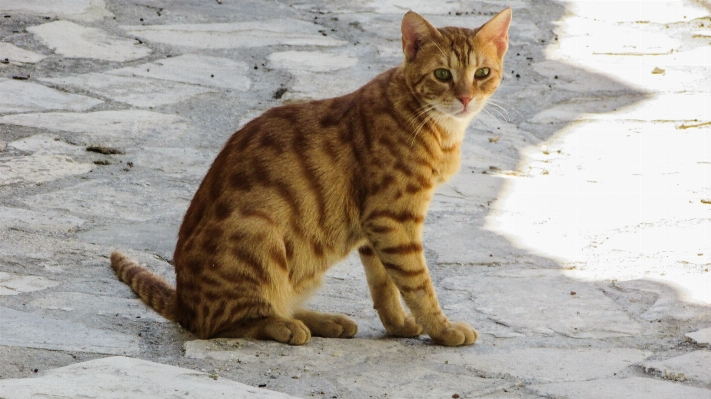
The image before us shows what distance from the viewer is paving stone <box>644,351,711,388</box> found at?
293cm

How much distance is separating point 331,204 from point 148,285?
0.80 m

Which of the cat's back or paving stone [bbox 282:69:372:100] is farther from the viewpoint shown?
paving stone [bbox 282:69:372:100]

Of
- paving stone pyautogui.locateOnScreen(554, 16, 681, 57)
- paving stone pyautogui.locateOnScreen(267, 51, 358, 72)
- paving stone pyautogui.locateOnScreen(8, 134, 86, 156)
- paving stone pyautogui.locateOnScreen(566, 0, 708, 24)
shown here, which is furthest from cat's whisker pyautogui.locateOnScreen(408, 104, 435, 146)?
paving stone pyautogui.locateOnScreen(566, 0, 708, 24)

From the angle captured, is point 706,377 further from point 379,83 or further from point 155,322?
point 155,322

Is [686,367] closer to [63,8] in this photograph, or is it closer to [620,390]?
[620,390]

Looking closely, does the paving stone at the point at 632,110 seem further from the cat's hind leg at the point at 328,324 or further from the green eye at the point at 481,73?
the cat's hind leg at the point at 328,324

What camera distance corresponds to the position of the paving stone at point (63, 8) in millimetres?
6512

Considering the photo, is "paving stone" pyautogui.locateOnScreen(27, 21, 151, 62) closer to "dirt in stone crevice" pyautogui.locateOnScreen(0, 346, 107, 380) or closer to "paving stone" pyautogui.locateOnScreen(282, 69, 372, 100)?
"paving stone" pyautogui.locateOnScreen(282, 69, 372, 100)

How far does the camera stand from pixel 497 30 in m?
3.53

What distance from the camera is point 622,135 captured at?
5672 millimetres

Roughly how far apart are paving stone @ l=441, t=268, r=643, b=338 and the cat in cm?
40

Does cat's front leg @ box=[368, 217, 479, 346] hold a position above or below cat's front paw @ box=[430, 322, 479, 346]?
above

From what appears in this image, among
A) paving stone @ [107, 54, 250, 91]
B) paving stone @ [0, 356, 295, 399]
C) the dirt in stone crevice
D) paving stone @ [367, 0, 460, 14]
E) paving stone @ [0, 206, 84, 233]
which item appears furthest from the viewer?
paving stone @ [367, 0, 460, 14]

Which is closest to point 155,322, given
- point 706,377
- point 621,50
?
point 706,377
